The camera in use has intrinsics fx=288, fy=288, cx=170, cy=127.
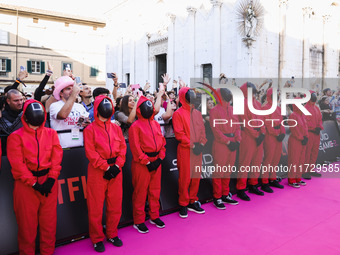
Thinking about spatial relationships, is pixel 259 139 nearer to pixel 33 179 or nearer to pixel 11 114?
pixel 33 179

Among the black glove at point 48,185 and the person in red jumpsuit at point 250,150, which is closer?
the black glove at point 48,185

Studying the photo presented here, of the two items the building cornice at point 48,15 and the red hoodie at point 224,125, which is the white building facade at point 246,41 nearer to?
the red hoodie at point 224,125

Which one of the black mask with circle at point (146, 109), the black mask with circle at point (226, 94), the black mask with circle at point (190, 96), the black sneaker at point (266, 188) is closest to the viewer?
the black mask with circle at point (146, 109)

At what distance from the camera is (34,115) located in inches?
120

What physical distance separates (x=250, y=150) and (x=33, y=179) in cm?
370

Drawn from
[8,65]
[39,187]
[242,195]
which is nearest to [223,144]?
[242,195]

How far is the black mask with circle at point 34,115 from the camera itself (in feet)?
10.0

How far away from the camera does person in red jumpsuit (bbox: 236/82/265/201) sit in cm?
527

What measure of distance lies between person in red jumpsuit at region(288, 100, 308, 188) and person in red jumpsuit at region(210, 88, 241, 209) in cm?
164

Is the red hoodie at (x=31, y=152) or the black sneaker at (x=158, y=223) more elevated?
the red hoodie at (x=31, y=152)

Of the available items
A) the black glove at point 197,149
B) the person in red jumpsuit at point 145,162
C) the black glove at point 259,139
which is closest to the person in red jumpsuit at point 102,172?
the person in red jumpsuit at point 145,162

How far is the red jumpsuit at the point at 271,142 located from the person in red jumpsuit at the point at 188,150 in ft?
5.64

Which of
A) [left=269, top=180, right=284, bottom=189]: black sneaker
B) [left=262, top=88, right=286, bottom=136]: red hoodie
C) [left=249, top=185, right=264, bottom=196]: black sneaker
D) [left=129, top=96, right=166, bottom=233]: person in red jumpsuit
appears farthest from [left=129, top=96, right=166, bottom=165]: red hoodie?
[left=269, top=180, right=284, bottom=189]: black sneaker

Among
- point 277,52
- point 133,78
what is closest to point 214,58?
point 277,52
